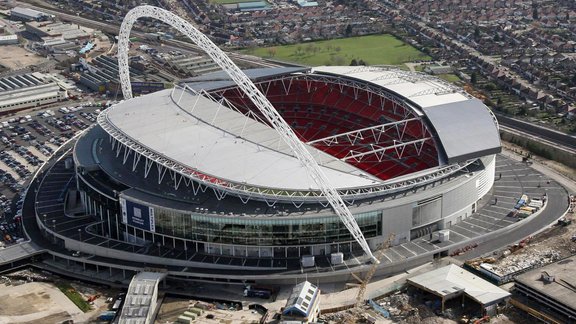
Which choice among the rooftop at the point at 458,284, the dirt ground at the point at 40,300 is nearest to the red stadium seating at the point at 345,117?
the rooftop at the point at 458,284

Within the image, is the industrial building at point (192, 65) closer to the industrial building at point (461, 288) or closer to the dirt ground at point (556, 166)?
the dirt ground at point (556, 166)

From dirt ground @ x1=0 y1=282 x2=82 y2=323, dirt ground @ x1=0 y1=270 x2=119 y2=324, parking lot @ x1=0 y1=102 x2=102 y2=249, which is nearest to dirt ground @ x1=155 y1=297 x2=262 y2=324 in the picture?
dirt ground @ x1=0 y1=270 x2=119 y2=324

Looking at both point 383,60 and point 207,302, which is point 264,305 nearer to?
point 207,302

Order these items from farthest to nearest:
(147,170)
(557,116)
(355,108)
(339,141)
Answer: (557,116) → (355,108) → (339,141) → (147,170)

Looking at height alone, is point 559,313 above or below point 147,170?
below

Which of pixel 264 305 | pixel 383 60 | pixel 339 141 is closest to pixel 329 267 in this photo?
pixel 264 305

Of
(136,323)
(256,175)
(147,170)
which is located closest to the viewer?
(136,323)

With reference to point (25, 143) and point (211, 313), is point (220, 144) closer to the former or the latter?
point (211, 313)
